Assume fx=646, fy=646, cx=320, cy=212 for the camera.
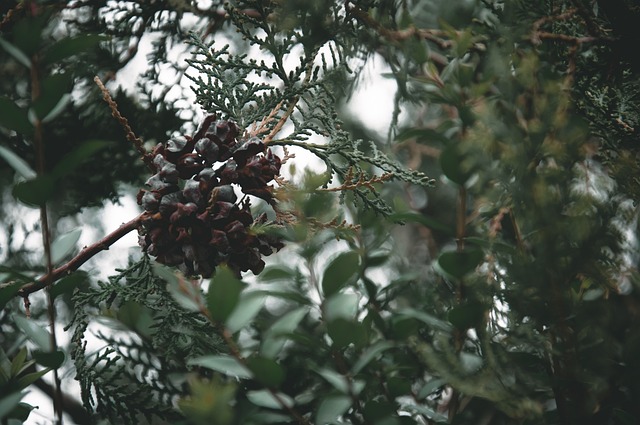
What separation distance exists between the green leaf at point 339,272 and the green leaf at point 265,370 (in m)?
0.08

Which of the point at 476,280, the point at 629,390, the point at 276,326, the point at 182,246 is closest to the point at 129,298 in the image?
the point at 182,246

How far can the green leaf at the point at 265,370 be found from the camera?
454 mm

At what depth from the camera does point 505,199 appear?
62cm

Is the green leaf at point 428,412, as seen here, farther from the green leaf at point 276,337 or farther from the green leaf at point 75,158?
the green leaf at point 75,158

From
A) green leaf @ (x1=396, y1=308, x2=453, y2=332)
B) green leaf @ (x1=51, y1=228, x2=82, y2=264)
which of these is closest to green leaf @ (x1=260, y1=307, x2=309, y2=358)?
green leaf @ (x1=396, y1=308, x2=453, y2=332)

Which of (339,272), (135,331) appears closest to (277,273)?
(339,272)

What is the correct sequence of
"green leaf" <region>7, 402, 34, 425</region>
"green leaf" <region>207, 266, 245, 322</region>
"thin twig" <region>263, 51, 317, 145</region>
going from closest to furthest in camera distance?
"green leaf" <region>207, 266, 245, 322</region>, "green leaf" <region>7, 402, 34, 425</region>, "thin twig" <region>263, 51, 317, 145</region>

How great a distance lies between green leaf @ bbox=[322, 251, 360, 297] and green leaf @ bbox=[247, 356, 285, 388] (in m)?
0.08

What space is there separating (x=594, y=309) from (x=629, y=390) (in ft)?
0.30

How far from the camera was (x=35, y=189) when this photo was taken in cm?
49

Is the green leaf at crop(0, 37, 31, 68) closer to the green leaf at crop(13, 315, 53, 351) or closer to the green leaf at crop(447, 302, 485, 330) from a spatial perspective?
the green leaf at crop(13, 315, 53, 351)

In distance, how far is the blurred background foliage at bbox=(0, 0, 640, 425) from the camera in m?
0.48

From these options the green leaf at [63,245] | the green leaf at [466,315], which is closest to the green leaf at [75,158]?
the green leaf at [63,245]

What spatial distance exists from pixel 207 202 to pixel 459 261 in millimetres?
238
